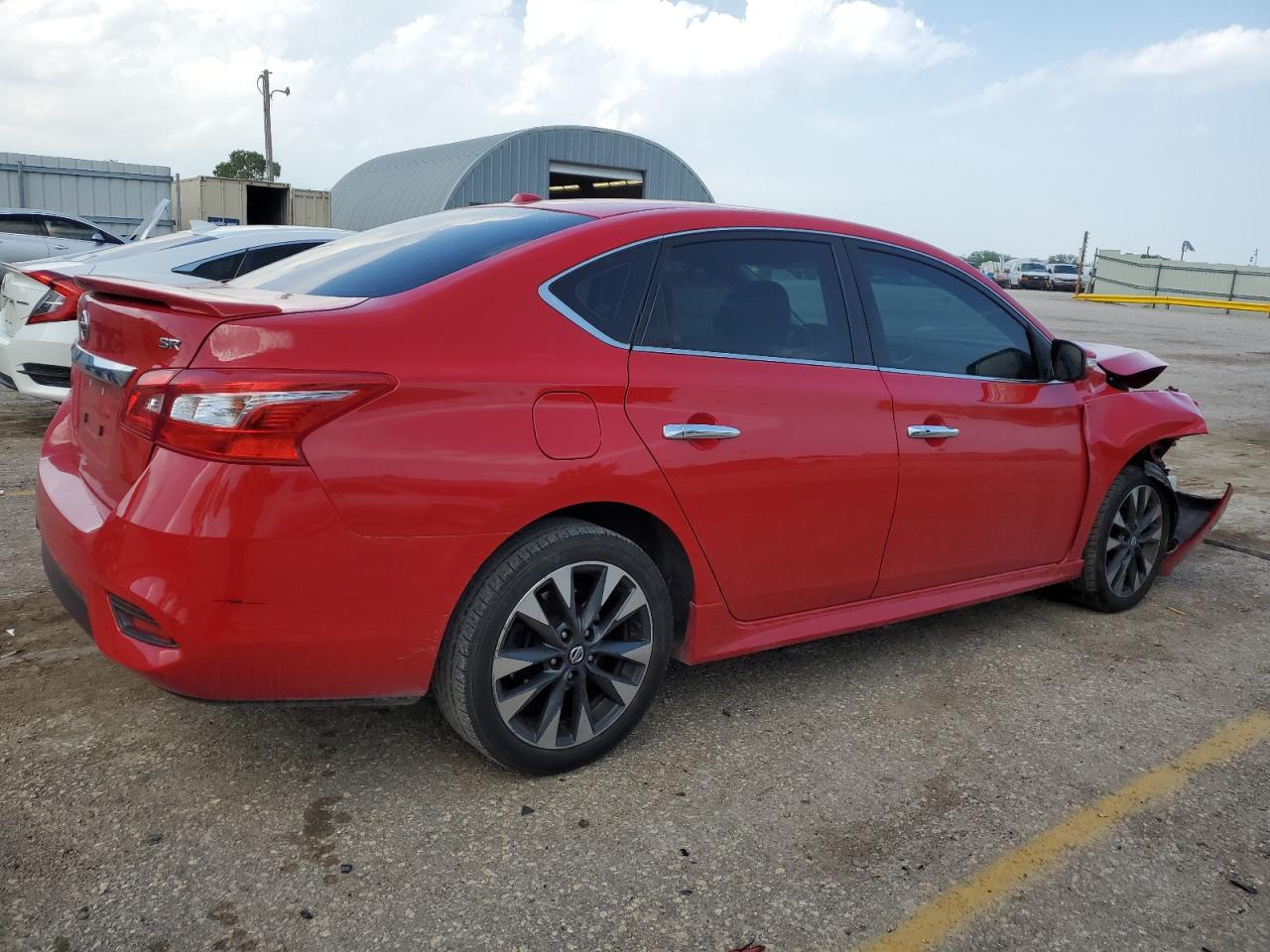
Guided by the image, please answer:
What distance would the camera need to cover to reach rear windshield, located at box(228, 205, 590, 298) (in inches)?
114

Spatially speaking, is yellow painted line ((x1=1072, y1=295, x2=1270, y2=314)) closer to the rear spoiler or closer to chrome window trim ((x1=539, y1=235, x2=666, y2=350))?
chrome window trim ((x1=539, y1=235, x2=666, y2=350))

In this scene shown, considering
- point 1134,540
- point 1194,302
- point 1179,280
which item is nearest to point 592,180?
point 1194,302

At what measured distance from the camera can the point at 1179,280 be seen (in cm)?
4769

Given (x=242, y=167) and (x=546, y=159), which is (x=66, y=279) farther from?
(x=242, y=167)

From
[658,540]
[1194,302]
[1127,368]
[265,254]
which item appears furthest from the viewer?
[1194,302]

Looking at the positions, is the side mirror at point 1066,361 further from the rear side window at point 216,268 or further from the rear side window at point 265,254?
the rear side window at point 216,268

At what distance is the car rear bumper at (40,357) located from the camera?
657 cm

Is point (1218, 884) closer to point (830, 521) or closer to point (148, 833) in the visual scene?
point (830, 521)

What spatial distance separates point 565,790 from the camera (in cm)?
288

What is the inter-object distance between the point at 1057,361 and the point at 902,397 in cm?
94

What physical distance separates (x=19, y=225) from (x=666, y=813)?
14.9m

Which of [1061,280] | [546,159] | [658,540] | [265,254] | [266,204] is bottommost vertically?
[658,540]

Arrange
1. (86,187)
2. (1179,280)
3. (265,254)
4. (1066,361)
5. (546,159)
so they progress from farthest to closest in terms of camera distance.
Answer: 1. (1179,280)
2. (546,159)
3. (86,187)
4. (265,254)
5. (1066,361)

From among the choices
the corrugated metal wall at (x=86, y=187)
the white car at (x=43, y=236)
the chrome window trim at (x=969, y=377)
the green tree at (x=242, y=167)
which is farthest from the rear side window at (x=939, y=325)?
the green tree at (x=242, y=167)
